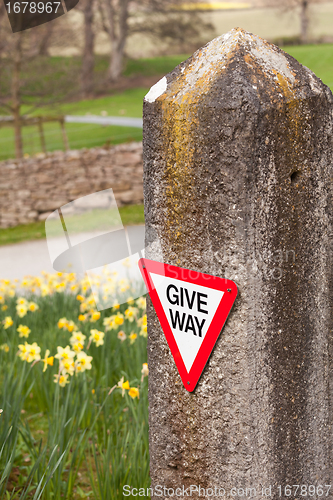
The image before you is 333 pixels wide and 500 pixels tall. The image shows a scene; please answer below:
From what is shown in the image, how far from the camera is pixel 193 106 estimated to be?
52.4 inches

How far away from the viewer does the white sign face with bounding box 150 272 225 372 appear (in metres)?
1.39

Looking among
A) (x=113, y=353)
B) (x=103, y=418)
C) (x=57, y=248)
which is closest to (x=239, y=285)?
(x=103, y=418)

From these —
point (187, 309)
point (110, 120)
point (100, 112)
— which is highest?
point (187, 309)

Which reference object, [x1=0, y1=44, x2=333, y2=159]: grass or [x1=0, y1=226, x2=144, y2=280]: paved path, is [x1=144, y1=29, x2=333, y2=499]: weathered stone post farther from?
[x1=0, y1=44, x2=333, y2=159]: grass

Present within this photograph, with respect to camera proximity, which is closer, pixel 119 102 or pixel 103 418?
pixel 103 418

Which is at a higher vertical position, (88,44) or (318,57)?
(88,44)

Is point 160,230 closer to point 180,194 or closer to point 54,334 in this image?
point 180,194

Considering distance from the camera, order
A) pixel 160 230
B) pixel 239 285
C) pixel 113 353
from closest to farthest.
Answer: pixel 239 285 → pixel 160 230 → pixel 113 353

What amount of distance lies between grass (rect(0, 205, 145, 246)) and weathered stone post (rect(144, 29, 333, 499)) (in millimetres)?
6601

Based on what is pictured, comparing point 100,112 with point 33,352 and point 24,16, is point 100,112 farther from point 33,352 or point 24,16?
point 33,352

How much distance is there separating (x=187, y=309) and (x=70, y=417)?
1.13 meters

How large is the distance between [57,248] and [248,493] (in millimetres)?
2145

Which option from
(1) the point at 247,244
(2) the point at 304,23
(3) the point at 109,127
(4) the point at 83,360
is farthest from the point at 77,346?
(2) the point at 304,23

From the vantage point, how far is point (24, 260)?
730 centimetres
